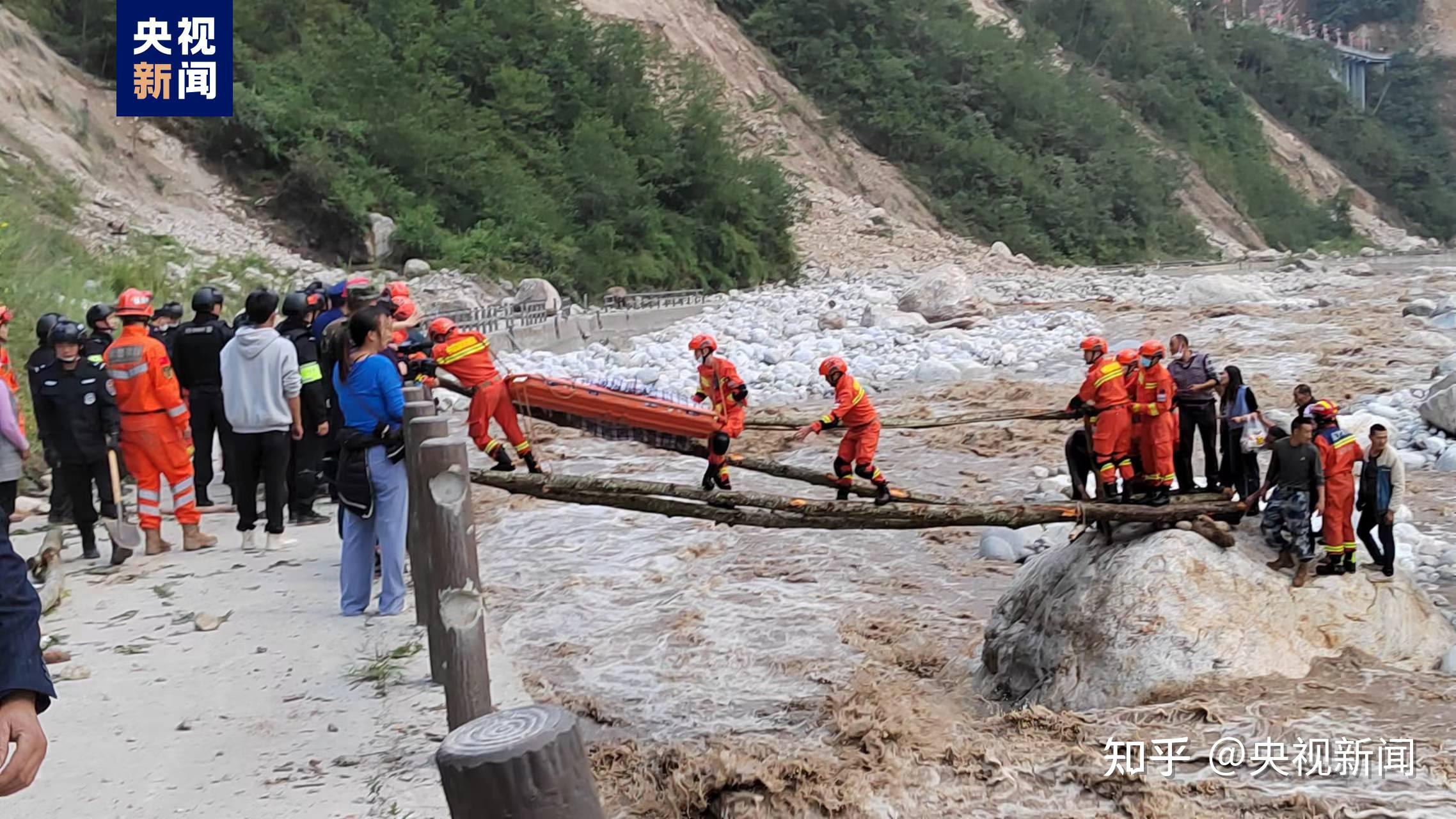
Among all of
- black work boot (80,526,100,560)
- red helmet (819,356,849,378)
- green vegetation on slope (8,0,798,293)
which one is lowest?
black work boot (80,526,100,560)

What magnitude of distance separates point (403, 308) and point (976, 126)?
142ft

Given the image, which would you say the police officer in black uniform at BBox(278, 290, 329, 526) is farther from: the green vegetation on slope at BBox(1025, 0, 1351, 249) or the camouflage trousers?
the green vegetation on slope at BBox(1025, 0, 1351, 249)

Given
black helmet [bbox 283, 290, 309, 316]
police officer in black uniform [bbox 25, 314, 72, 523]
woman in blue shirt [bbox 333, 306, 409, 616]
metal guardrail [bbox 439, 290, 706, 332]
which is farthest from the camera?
metal guardrail [bbox 439, 290, 706, 332]

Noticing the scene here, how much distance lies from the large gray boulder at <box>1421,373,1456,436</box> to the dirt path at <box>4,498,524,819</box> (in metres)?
8.82

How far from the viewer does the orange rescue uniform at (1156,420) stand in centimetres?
532

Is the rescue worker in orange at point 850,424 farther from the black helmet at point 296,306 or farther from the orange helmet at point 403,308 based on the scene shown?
the black helmet at point 296,306

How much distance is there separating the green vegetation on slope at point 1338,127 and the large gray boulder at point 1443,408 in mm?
64179

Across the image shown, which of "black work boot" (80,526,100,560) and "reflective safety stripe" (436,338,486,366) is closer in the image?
"reflective safety stripe" (436,338,486,366)

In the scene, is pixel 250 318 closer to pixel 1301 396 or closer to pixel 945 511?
pixel 945 511

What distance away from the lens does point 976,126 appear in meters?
46.8

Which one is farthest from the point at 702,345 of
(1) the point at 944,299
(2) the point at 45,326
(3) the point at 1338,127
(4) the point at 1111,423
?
(3) the point at 1338,127

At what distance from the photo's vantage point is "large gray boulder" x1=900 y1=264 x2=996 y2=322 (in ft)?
74.3

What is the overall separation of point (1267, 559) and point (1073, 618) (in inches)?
35.6

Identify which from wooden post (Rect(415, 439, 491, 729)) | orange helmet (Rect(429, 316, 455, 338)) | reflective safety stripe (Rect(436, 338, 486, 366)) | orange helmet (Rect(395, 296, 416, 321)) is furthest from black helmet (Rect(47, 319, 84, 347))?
wooden post (Rect(415, 439, 491, 729))
